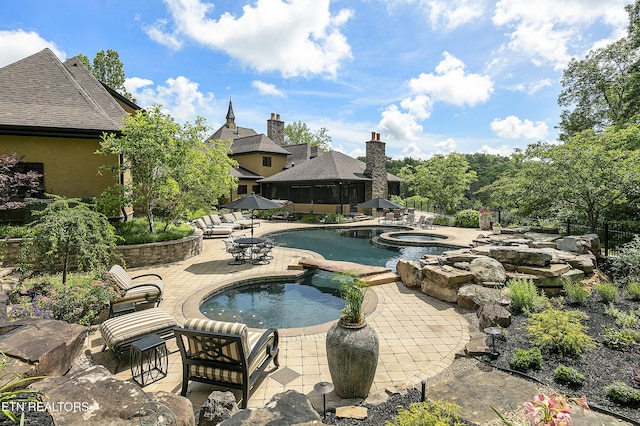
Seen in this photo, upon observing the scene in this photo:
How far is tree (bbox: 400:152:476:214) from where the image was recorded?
23.8 m

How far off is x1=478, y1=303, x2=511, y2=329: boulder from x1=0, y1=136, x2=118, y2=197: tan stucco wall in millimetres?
13497

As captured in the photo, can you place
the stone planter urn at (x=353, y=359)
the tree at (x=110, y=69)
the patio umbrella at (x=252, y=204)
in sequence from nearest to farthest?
the stone planter urn at (x=353, y=359) → the patio umbrella at (x=252, y=204) → the tree at (x=110, y=69)

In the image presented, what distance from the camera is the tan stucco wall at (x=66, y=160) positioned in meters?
11.5

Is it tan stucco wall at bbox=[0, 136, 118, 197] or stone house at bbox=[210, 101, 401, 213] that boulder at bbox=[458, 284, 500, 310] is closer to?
tan stucco wall at bbox=[0, 136, 118, 197]

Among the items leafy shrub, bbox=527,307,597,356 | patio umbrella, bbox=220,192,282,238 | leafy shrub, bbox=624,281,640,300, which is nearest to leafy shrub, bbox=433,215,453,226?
patio umbrella, bbox=220,192,282,238

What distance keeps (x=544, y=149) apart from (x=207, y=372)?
13.1 metres

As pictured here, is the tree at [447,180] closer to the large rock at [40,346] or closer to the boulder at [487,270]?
the boulder at [487,270]

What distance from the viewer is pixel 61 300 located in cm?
542

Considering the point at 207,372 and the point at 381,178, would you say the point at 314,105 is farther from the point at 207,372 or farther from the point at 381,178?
the point at 207,372

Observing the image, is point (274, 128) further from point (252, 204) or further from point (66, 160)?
point (252, 204)

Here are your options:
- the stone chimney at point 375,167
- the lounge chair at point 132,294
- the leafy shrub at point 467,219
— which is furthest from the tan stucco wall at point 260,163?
the lounge chair at point 132,294

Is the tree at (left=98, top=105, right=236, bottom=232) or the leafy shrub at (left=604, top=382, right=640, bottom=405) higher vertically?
the tree at (left=98, top=105, right=236, bottom=232)

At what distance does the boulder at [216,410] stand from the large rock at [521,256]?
7.08 metres

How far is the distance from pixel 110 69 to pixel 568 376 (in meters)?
37.7
